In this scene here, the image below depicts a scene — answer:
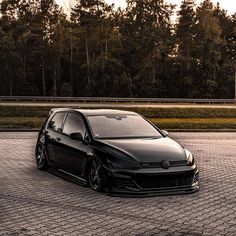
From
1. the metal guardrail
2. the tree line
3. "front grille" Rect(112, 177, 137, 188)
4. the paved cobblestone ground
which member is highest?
the tree line

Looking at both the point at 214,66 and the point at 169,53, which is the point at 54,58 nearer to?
the point at 169,53

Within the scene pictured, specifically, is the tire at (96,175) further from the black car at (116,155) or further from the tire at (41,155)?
the tire at (41,155)

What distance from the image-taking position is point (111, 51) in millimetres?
75688

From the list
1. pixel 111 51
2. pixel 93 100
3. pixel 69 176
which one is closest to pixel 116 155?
pixel 69 176

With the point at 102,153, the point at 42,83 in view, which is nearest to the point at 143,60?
the point at 42,83

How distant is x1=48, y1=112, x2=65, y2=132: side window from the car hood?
1.91 m

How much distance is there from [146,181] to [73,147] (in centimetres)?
206

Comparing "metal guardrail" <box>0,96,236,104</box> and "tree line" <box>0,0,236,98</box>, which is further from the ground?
"tree line" <box>0,0,236,98</box>

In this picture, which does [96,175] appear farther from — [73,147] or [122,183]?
[73,147]

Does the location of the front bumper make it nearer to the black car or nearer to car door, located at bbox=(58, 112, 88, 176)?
the black car

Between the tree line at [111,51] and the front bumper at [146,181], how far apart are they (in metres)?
59.9

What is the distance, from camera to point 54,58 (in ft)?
242

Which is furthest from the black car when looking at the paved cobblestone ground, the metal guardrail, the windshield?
the metal guardrail

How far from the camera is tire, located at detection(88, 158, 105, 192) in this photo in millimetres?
9367
